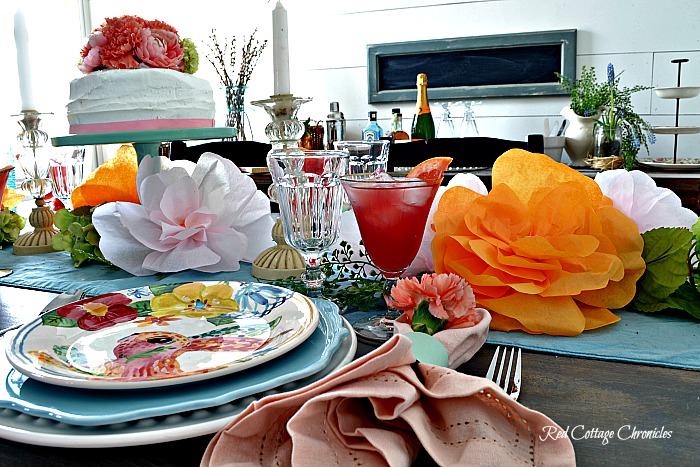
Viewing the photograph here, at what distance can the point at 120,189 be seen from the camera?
1066 mm

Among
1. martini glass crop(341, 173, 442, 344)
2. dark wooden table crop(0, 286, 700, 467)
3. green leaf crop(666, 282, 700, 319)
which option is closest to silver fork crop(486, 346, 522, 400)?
dark wooden table crop(0, 286, 700, 467)

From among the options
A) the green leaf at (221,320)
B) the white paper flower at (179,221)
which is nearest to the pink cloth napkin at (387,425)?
the green leaf at (221,320)

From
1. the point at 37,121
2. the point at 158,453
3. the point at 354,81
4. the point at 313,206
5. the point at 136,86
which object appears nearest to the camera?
the point at 158,453

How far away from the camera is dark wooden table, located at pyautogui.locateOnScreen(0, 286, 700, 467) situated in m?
0.40

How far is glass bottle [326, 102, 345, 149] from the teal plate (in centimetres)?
267

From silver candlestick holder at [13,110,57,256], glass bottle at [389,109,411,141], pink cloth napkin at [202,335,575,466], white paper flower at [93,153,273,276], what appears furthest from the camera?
glass bottle at [389,109,411,141]

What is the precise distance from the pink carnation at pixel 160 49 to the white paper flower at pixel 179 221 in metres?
0.18

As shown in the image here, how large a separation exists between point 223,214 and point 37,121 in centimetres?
55

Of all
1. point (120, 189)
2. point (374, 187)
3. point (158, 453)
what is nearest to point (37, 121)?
point (120, 189)

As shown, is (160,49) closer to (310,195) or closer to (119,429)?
(310,195)

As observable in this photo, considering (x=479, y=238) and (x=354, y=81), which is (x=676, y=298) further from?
(x=354, y=81)

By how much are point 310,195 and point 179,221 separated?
31 centimetres

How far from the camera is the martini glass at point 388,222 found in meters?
0.62

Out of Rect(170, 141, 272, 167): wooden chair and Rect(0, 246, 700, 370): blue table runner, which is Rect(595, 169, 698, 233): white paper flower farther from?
Rect(170, 141, 272, 167): wooden chair
